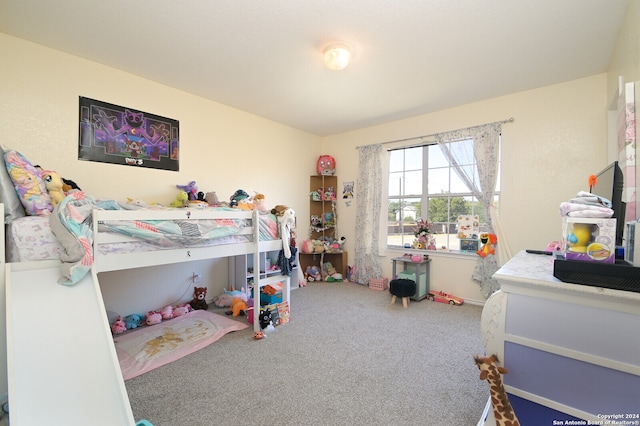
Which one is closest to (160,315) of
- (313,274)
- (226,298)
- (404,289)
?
(226,298)

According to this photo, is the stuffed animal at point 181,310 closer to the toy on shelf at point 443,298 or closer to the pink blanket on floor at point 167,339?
the pink blanket on floor at point 167,339

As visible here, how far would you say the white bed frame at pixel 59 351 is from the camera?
A: 1.05 metres

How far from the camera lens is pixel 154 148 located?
9.21 feet

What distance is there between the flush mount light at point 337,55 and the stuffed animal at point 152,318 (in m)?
2.92

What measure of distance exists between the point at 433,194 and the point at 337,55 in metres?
2.37

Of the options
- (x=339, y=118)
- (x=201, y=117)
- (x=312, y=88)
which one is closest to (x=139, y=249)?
(x=201, y=117)

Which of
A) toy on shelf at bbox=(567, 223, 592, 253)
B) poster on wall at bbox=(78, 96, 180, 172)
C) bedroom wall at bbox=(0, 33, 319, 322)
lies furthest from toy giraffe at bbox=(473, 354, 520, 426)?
poster on wall at bbox=(78, 96, 180, 172)

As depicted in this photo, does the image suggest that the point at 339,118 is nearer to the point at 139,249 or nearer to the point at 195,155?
the point at 195,155

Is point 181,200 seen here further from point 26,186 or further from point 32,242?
point 32,242

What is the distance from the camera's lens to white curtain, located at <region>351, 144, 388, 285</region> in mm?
4059

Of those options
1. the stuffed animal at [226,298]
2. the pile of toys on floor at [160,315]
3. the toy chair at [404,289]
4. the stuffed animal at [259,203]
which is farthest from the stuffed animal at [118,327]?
the toy chair at [404,289]

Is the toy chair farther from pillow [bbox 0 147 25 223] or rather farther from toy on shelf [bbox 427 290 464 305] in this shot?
pillow [bbox 0 147 25 223]

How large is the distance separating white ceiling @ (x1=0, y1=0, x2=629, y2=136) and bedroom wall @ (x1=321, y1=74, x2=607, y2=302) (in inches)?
7.2

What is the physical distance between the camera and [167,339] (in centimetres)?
230
